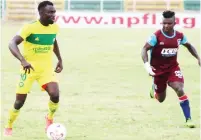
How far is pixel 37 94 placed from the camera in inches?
627

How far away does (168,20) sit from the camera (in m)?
12.0

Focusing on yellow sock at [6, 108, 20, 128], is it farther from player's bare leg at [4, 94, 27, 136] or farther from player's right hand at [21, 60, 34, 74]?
player's right hand at [21, 60, 34, 74]

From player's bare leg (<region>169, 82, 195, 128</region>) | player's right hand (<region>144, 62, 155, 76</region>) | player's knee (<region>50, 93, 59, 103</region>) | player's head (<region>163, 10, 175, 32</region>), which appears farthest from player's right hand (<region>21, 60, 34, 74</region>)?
player's bare leg (<region>169, 82, 195, 128</region>)

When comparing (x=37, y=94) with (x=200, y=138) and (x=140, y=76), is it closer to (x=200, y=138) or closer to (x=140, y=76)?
(x=140, y=76)

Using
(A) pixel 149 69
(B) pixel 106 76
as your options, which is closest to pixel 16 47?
(A) pixel 149 69

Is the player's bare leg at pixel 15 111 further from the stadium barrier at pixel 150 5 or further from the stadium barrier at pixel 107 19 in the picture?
the stadium barrier at pixel 150 5

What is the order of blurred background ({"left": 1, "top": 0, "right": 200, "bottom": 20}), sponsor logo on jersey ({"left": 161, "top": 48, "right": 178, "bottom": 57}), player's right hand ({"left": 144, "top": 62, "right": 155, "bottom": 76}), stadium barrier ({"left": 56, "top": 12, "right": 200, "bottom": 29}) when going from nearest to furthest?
1. player's right hand ({"left": 144, "top": 62, "right": 155, "bottom": 76})
2. sponsor logo on jersey ({"left": 161, "top": 48, "right": 178, "bottom": 57})
3. stadium barrier ({"left": 56, "top": 12, "right": 200, "bottom": 29})
4. blurred background ({"left": 1, "top": 0, "right": 200, "bottom": 20})

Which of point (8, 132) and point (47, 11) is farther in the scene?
point (8, 132)

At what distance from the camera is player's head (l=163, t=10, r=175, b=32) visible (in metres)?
11.9

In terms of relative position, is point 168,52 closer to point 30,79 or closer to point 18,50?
point 30,79

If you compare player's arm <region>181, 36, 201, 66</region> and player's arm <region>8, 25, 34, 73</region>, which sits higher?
player's arm <region>8, 25, 34, 73</region>

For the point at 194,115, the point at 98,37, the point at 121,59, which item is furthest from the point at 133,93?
the point at 98,37

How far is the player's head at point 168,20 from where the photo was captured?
11.9m

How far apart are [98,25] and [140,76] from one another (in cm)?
1658
